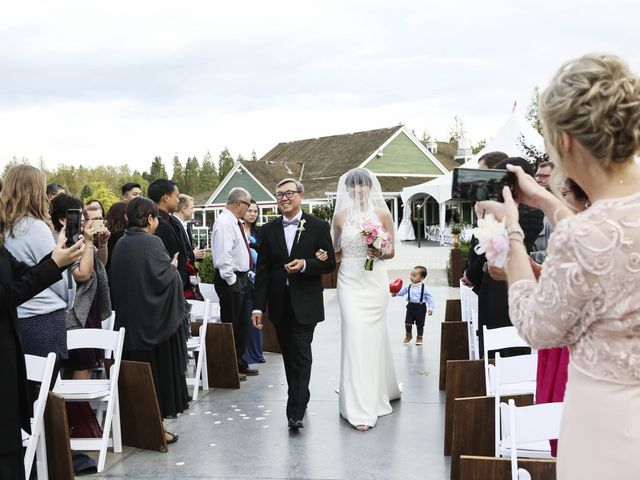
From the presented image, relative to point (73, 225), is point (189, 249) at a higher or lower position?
lower

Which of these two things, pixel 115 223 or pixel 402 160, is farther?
pixel 402 160

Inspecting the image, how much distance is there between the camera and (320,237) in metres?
6.55

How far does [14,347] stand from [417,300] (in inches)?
275

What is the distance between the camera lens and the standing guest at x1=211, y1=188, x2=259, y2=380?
831cm

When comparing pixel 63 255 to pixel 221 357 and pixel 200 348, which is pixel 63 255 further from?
pixel 221 357

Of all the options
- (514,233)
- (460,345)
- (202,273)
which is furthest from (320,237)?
(202,273)

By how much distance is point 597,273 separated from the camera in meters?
1.83

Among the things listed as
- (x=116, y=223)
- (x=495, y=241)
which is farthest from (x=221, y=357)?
(x=495, y=241)

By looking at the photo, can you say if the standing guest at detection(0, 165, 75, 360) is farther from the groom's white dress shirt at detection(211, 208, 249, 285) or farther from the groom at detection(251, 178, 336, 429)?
the groom's white dress shirt at detection(211, 208, 249, 285)

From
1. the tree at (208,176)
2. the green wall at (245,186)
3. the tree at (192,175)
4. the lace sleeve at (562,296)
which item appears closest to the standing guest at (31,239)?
the lace sleeve at (562,296)

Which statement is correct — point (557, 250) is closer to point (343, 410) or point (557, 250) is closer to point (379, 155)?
point (343, 410)

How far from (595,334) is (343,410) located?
497cm

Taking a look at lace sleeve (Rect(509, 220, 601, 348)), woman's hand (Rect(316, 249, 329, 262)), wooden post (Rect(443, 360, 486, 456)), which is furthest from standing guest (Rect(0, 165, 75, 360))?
lace sleeve (Rect(509, 220, 601, 348))

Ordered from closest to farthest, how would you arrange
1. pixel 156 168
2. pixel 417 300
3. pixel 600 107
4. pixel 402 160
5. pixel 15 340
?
pixel 600 107 → pixel 15 340 → pixel 417 300 → pixel 402 160 → pixel 156 168
